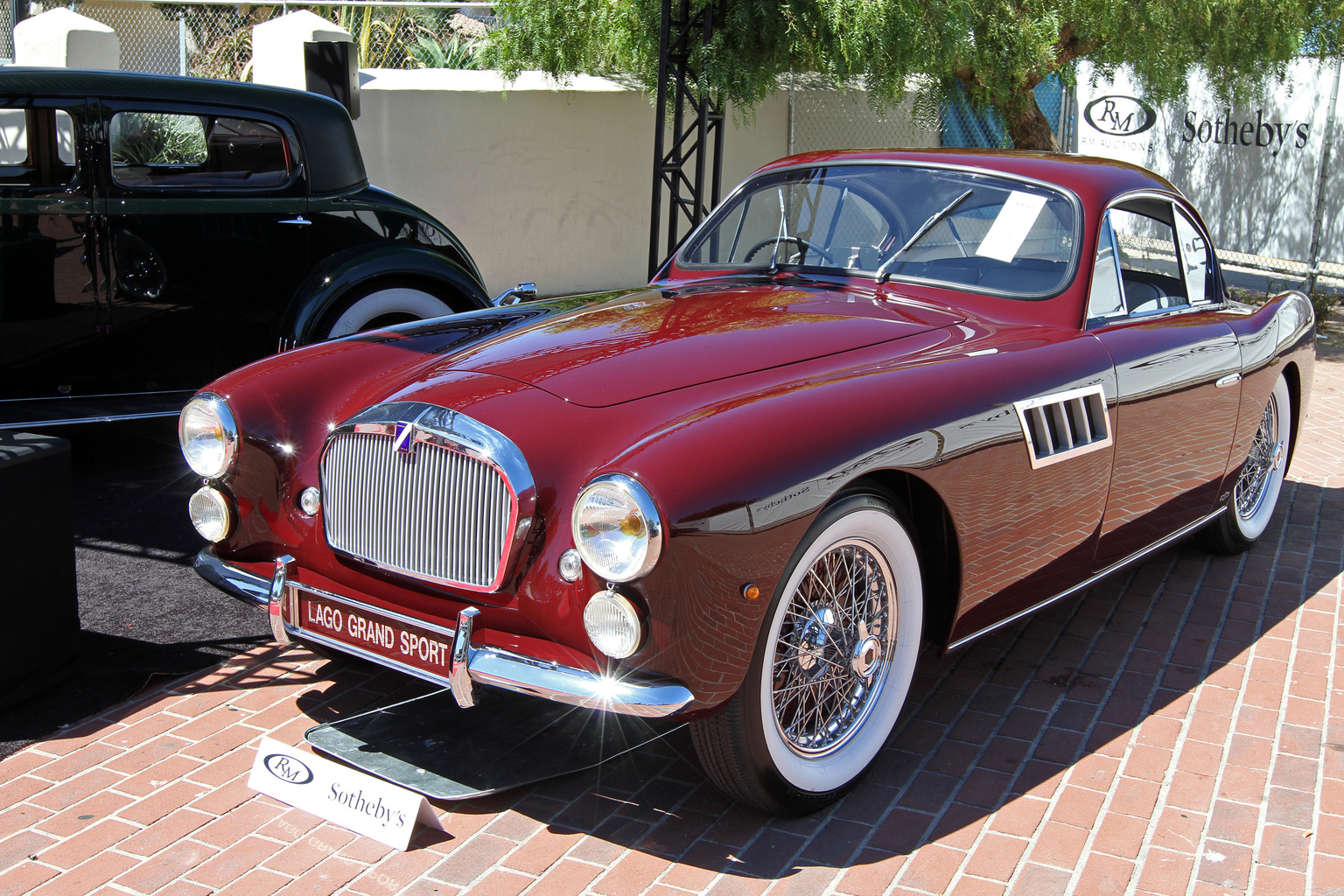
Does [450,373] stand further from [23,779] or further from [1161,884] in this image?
[1161,884]

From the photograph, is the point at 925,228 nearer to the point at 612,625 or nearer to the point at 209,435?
the point at 612,625

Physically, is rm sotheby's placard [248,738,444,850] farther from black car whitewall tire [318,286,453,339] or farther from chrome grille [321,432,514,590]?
black car whitewall tire [318,286,453,339]

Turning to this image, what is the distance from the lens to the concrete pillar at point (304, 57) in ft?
31.3

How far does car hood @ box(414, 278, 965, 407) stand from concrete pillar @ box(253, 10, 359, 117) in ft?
22.0

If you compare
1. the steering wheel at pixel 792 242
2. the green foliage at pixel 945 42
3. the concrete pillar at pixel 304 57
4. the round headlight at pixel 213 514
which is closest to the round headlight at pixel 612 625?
the round headlight at pixel 213 514

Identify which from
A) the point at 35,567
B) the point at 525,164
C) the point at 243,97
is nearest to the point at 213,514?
the point at 35,567

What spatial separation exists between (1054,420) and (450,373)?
1.76 meters

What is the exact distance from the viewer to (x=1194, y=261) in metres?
4.58

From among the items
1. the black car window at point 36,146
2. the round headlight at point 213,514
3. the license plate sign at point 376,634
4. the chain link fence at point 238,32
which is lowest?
the license plate sign at point 376,634

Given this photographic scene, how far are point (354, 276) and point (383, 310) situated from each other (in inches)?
8.9

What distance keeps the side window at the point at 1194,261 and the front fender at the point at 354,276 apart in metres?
3.54

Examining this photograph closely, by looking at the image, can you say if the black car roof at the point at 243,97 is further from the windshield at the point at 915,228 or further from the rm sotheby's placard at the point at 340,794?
the rm sotheby's placard at the point at 340,794

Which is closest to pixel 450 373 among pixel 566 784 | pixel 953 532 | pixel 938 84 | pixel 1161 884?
pixel 566 784

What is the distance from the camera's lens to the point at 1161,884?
2711mm
